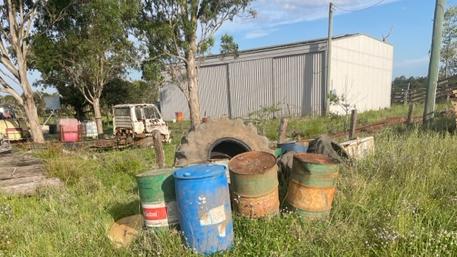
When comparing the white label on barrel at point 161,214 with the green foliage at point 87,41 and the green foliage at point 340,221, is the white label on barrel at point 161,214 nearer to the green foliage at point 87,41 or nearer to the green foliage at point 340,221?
the green foliage at point 340,221

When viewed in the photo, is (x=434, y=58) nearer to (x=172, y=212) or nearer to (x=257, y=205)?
(x=257, y=205)

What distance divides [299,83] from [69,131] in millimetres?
13985

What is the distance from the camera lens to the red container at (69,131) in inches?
725

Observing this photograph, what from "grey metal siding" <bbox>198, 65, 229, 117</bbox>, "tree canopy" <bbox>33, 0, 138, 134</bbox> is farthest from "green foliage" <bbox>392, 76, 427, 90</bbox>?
"tree canopy" <bbox>33, 0, 138, 134</bbox>

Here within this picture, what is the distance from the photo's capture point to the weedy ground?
373 cm

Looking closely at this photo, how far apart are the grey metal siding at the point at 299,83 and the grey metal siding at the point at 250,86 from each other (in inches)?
25.7

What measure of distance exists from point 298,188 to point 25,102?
15.8 metres

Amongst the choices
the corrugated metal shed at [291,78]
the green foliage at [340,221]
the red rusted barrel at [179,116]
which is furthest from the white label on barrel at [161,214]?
the red rusted barrel at [179,116]

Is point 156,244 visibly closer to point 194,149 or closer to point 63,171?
point 194,149

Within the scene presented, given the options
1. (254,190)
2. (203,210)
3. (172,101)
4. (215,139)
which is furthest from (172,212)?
(172,101)

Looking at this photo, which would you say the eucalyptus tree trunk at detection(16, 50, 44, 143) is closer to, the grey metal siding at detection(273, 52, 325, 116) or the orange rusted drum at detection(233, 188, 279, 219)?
the grey metal siding at detection(273, 52, 325, 116)

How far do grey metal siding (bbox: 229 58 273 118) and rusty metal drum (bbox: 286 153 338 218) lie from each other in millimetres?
20986

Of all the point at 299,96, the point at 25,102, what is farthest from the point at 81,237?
the point at 299,96

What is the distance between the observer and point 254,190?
4.23 m
